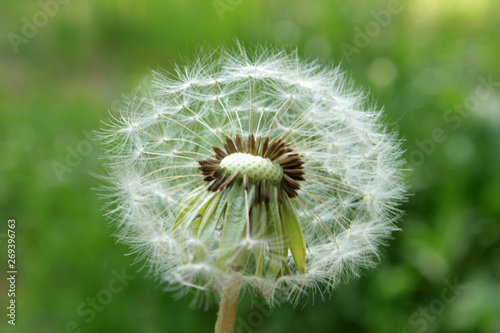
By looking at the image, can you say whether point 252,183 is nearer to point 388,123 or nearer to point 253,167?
point 253,167

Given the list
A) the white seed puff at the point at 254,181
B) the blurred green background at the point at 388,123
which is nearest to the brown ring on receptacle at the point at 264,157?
the white seed puff at the point at 254,181

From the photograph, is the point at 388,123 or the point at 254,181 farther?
the point at 388,123

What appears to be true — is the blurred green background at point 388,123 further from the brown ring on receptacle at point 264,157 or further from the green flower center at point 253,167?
the green flower center at point 253,167

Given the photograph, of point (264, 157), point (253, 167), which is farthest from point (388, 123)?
point (253, 167)

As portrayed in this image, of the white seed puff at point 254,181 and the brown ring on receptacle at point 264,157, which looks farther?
the brown ring on receptacle at point 264,157

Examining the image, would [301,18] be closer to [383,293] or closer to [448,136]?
[448,136]

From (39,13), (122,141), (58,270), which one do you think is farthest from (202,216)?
(39,13)

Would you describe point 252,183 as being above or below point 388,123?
below
